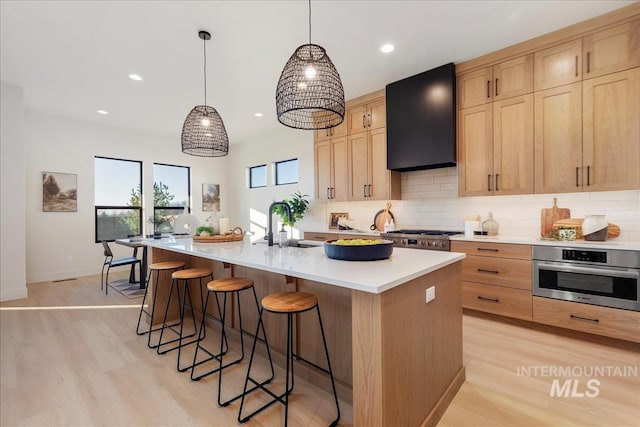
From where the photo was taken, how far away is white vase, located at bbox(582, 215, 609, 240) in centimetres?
268

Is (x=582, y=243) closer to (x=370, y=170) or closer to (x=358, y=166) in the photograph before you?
(x=370, y=170)

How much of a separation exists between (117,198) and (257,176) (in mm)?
2828

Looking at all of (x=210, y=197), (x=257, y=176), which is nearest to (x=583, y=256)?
(x=257, y=176)

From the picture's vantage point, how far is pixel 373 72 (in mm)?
3686

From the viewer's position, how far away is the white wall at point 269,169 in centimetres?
560

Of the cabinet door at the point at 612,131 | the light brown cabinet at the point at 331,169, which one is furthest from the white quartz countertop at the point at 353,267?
the light brown cabinet at the point at 331,169

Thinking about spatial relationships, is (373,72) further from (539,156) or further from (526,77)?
(539,156)

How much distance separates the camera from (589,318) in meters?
2.52

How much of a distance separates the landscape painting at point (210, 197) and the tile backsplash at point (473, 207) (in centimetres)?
355

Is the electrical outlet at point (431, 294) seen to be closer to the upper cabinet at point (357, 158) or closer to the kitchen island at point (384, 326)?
the kitchen island at point (384, 326)

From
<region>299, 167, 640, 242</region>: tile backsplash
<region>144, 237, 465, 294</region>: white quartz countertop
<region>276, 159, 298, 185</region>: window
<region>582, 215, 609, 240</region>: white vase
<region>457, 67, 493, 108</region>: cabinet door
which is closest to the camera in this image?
<region>144, 237, 465, 294</region>: white quartz countertop

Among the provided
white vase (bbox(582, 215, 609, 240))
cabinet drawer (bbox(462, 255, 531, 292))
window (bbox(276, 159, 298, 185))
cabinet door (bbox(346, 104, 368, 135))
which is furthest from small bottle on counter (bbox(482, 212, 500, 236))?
window (bbox(276, 159, 298, 185))

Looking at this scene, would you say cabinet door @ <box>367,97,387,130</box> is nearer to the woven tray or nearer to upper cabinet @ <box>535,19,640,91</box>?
upper cabinet @ <box>535,19,640,91</box>

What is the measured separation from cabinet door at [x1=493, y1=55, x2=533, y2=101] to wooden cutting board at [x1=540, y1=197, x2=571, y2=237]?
3.99 ft
